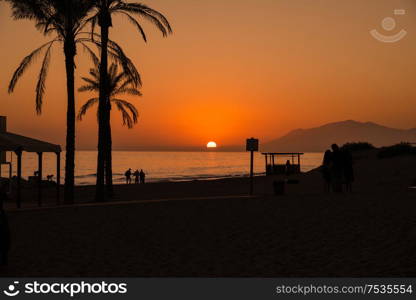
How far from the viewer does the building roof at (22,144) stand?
20891mm

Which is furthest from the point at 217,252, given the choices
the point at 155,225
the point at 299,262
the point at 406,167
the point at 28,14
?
the point at 406,167

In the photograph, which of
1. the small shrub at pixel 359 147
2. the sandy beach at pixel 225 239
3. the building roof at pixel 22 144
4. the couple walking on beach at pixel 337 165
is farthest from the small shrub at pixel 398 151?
the building roof at pixel 22 144

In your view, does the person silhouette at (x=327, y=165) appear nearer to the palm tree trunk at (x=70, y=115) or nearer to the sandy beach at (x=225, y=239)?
the sandy beach at (x=225, y=239)

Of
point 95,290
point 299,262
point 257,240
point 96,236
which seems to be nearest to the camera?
point 95,290

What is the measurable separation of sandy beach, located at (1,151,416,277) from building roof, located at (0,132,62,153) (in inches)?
93.9

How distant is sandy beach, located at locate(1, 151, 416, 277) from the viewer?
10.1 meters

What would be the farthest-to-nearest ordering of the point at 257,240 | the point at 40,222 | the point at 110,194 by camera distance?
the point at 110,194 → the point at 40,222 → the point at 257,240

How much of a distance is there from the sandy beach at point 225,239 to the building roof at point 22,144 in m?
2.38

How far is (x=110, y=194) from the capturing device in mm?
35625

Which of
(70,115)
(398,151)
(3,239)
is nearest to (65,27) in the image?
(70,115)

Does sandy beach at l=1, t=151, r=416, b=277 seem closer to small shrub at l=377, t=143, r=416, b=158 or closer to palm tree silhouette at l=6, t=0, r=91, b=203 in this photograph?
palm tree silhouette at l=6, t=0, r=91, b=203

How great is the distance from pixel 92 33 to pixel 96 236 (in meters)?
14.7

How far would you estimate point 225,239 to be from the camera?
13.4 m

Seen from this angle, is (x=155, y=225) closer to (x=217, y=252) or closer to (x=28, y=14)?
(x=217, y=252)
